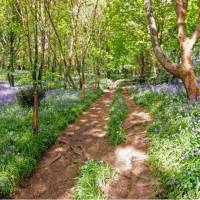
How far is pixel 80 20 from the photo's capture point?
74.8 ft

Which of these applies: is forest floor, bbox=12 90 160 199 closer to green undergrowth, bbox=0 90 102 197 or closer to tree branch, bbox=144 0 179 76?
green undergrowth, bbox=0 90 102 197

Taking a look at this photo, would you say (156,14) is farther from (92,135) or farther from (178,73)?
(92,135)

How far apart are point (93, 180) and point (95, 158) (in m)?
1.95

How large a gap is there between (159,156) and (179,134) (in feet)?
3.07

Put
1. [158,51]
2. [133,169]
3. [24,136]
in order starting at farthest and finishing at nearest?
[158,51] → [24,136] → [133,169]

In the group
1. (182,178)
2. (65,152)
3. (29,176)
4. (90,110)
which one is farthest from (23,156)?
(90,110)

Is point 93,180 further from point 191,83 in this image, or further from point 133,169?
point 191,83

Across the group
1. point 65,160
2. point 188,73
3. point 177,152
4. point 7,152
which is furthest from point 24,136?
point 188,73

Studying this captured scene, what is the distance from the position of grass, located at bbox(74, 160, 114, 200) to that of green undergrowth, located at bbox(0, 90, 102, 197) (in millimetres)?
1672

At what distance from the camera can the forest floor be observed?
665 centimetres

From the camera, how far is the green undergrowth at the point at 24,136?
277 inches

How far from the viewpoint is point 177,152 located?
22.8 feet

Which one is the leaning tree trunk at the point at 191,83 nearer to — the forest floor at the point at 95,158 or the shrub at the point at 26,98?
the forest floor at the point at 95,158

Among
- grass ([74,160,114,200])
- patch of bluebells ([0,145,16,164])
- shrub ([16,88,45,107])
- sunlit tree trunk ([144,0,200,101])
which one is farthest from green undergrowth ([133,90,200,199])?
shrub ([16,88,45,107])
